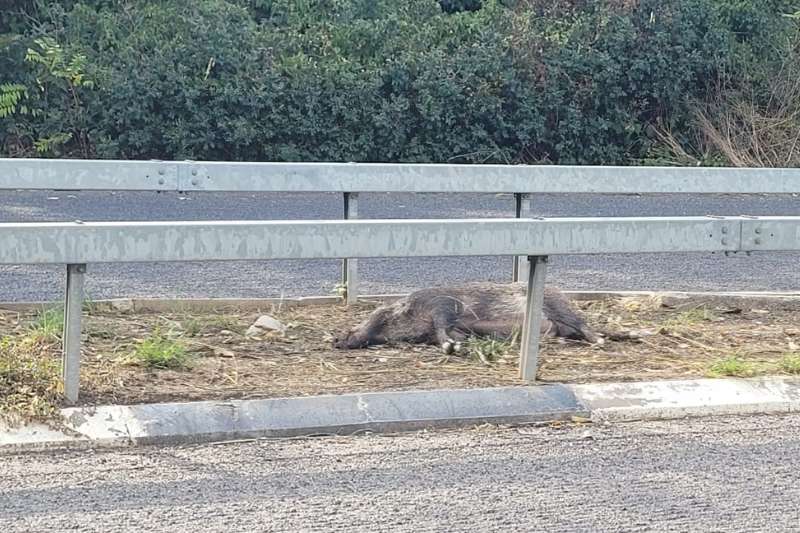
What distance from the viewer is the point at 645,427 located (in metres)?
5.57

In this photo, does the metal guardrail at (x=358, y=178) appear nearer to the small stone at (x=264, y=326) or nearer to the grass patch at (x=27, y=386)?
the small stone at (x=264, y=326)

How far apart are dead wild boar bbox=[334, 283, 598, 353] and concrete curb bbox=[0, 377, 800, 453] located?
1.09m

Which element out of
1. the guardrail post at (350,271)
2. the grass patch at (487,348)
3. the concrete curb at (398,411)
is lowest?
the concrete curb at (398,411)

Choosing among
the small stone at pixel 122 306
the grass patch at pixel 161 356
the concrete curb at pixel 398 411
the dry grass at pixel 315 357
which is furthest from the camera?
the small stone at pixel 122 306

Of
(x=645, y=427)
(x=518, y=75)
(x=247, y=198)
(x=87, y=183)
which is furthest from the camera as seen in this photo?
(x=518, y=75)

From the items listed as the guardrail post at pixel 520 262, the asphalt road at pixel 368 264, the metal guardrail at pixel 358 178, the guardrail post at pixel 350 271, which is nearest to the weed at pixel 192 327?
the metal guardrail at pixel 358 178

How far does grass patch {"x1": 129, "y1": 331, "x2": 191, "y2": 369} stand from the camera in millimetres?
6160

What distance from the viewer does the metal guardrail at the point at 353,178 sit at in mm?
7520

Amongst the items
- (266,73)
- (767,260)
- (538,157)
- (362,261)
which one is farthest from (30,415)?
(538,157)

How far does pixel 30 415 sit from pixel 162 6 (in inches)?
554

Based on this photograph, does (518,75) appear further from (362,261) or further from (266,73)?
(362,261)

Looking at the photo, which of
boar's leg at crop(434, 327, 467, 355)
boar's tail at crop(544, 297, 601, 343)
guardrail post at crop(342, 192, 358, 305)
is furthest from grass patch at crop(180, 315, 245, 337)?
boar's tail at crop(544, 297, 601, 343)

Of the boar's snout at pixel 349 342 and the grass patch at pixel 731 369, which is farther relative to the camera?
the boar's snout at pixel 349 342

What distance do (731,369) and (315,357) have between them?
2026 mm
